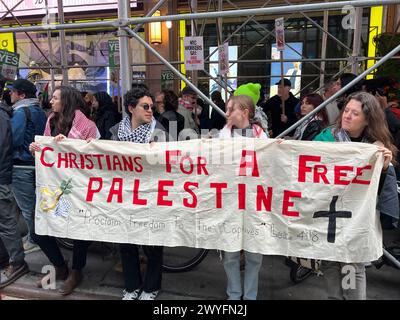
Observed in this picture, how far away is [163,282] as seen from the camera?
12.5ft

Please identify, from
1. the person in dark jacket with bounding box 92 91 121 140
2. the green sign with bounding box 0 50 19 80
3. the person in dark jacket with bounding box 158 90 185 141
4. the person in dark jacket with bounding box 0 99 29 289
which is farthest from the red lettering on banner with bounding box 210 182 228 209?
the green sign with bounding box 0 50 19 80

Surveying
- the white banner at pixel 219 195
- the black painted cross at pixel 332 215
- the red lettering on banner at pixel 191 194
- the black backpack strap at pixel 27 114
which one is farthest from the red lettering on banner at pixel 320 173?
the black backpack strap at pixel 27 114

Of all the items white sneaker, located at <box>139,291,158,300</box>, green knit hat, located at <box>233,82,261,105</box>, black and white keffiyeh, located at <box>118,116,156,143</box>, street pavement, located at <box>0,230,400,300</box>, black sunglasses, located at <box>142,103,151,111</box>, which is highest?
green knit hat, located at <box>233,82,261,105</box>

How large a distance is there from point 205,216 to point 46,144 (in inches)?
62.2

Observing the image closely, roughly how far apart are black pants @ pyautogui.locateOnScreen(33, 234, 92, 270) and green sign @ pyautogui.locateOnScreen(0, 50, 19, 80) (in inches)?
85.3

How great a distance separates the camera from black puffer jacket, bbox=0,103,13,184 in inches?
143

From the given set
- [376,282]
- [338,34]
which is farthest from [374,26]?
[376,282]

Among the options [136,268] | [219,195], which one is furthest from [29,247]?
[219,195]

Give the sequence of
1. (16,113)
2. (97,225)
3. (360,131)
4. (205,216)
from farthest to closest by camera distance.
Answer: (16,113) < (97,225) < (205,216) < (360,131)

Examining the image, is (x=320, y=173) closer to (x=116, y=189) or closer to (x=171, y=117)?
(x=116, y=189)

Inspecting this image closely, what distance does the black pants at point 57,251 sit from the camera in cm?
360

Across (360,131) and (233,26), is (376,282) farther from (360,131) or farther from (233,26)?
(233,26)

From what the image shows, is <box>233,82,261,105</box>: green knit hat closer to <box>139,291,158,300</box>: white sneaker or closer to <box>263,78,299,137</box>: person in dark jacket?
<box>263,78,299,137</box>: person in dark jacket

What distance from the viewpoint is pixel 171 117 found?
476 cm
